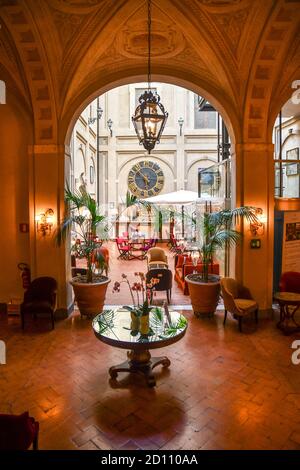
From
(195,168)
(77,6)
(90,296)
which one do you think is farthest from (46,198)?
(195,168)

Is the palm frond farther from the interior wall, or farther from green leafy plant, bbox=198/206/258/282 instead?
the interior wall

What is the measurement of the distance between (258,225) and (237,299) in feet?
4.99

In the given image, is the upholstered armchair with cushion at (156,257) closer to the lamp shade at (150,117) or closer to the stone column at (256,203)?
the stone column at (256,203)

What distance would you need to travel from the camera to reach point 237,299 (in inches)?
241

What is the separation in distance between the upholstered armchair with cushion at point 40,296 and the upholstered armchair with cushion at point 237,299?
10.3 feet

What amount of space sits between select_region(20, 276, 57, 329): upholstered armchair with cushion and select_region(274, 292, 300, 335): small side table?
4111 millimetres

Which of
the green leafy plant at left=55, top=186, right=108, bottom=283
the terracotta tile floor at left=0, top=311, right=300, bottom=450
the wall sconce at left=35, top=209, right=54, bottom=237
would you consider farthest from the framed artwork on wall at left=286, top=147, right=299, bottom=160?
the wall sconce at left=35, top=209, right=54, bottom=237

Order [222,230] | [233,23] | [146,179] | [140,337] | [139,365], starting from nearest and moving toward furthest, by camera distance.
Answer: [140,337], [139,365], [233,23], [222,230], [146,179]

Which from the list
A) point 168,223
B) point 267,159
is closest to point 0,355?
point 267,159

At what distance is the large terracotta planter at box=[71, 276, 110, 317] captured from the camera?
6238 mm

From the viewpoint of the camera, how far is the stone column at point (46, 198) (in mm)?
6305

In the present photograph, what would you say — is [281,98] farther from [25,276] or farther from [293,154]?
[25,276]

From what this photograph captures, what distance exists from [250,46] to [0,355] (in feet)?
21.2

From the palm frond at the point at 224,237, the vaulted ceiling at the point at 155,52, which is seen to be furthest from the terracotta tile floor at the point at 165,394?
the vaulted ceiling at the point at 155,52
